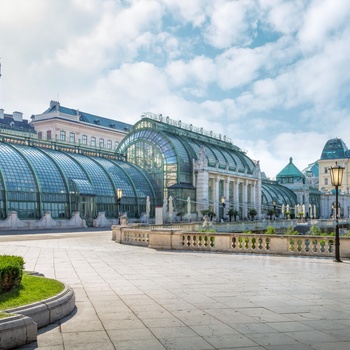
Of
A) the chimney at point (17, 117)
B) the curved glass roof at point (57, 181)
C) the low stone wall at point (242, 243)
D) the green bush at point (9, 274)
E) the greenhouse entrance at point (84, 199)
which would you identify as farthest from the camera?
the chimney at point (17, 117)

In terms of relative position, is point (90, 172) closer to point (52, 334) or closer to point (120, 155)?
point (120, 155)

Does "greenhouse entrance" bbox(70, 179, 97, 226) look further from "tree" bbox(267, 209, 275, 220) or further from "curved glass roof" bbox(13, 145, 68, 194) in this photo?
"tree" bbox(267, 209, 275, 220)

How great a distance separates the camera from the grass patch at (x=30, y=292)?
8883 mm

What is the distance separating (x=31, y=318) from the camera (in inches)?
316

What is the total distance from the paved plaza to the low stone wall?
341 cm

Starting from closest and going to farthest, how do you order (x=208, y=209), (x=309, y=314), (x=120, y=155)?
(x=309, y=314) → (x=208, y=209) → (x=120, y=155)

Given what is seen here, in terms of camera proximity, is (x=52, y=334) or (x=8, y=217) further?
(x=8, y=217)

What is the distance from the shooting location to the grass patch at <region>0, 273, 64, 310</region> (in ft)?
29.1

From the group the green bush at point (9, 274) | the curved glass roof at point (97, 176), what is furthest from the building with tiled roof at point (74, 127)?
the green bush at point (9, 274)

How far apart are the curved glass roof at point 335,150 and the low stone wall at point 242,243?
5197 inches

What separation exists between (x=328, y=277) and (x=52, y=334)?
1066 cm

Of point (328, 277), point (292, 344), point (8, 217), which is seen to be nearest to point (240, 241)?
point (328, 277)

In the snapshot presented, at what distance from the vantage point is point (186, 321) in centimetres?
921

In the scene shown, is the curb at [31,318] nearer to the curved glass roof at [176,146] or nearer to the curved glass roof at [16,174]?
the curved glass roof at [16,174]
